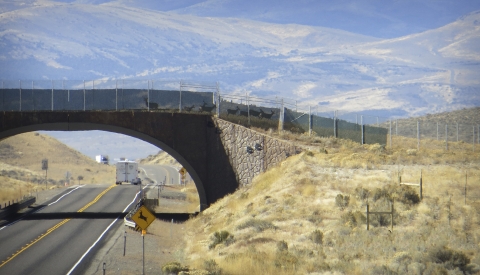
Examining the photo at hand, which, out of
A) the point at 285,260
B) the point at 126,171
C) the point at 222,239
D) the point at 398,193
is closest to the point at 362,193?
the point at 398,193

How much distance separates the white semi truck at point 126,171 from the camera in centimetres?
10038

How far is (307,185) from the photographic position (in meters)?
45.8

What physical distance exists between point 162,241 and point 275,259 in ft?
54.7

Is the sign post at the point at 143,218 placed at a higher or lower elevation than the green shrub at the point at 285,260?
higher

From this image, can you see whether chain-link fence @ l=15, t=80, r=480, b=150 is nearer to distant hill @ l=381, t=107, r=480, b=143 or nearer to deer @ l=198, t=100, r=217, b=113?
deer @ l=198, t=100, r=217, b=113

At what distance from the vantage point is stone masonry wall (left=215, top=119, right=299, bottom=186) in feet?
180

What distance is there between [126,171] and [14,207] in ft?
131

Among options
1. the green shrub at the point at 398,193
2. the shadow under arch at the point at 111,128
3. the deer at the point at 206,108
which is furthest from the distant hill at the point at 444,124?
the green shrub at the point at 398,193

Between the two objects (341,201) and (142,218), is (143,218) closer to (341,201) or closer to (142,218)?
(142,218)

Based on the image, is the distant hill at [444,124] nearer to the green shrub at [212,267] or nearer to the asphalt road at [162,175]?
the asphalt road at [162,175]

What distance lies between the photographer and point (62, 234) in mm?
50094

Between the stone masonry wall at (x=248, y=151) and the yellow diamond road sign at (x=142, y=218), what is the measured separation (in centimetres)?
1850

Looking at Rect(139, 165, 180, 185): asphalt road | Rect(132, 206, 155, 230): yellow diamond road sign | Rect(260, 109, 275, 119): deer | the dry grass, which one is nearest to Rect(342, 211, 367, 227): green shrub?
the dry grass

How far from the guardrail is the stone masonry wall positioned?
15894 mm
